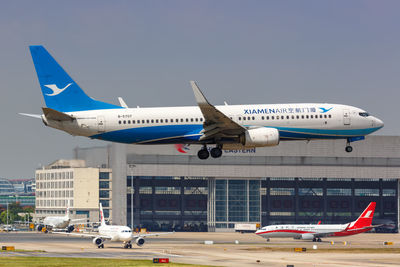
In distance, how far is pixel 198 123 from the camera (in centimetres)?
8075

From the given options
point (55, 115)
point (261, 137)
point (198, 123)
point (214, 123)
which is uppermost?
point (55, 115)

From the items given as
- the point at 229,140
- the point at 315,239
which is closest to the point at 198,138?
the point at 229,140

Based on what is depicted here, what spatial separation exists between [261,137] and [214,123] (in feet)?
17.2

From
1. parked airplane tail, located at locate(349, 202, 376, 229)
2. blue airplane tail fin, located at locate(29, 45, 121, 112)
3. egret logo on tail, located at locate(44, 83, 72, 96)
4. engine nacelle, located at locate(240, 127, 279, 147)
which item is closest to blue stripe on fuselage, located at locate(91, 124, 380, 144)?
engine nacelle, located at locate(240, 127, 279, 147)

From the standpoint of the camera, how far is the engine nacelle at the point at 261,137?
7862 cm

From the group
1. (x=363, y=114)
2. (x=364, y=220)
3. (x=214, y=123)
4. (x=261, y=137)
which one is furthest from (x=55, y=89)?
(x=364, y=220)

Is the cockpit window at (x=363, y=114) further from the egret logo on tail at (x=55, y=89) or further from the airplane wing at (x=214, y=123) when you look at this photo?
the egret logo on tail at (x=55, y=89)

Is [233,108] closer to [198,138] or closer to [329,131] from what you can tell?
[198,138]

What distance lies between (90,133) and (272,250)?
214 ft

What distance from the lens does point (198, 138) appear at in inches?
3179

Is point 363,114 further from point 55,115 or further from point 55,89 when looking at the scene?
point 55,89

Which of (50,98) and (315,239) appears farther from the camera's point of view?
(315,239)

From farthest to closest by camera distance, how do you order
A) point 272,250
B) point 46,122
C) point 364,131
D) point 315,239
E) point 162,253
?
point 315,239, point 272,250, point 162,253, point 364,131, point 46,122

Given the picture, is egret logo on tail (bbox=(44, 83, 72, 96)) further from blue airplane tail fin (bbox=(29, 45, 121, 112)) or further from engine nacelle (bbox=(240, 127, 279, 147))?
engine nacelle (bbox=(240, 127, 279, 147))
